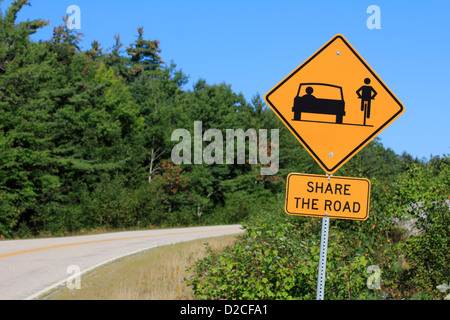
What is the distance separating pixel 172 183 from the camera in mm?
50500

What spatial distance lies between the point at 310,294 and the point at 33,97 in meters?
33.2

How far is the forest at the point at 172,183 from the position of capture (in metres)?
6.91

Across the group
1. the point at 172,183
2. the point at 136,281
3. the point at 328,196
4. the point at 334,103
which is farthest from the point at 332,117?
the point at 172,183

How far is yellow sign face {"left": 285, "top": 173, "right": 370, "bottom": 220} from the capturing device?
4.82m

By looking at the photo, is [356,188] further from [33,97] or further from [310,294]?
[33,97]

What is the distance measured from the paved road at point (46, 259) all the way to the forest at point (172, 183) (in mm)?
2718

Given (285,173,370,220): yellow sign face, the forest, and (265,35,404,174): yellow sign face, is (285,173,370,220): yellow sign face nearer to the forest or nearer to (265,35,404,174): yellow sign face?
(265,35,404,174): yellow sign face

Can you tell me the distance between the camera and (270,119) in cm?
6994

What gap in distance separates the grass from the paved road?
54 centimetres

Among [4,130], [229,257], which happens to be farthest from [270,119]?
[229,257]

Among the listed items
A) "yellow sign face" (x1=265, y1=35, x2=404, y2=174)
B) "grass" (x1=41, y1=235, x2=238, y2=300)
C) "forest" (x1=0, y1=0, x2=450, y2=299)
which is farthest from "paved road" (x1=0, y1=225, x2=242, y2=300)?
"yellow sign face" (x1=265, y1=35, x2=404, y2=174)

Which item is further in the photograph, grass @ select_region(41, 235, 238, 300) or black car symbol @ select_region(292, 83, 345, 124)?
grass @ select_region(41, 235, 238, 300)

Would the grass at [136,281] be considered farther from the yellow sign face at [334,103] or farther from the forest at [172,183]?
the yellow sign face at [334,103]
